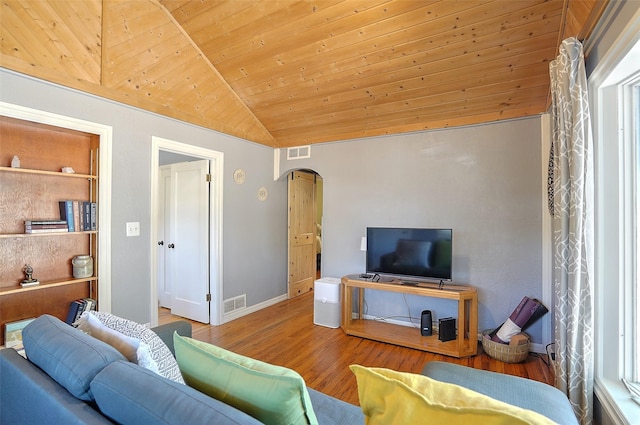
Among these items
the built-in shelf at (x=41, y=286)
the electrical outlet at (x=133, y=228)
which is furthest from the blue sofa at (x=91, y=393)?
the electrical outlet at (x=133, y=228)

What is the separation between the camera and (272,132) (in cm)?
A: 440

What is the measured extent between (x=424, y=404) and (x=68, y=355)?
4.04ft

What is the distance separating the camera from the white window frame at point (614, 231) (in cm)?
159

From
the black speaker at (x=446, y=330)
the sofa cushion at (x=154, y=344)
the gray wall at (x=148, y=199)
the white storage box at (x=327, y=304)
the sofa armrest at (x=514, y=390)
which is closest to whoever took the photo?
the sofa cushion at (x=154, y=344)

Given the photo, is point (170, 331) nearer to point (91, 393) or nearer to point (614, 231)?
point (91, 393)

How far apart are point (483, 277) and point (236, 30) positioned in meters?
3.55

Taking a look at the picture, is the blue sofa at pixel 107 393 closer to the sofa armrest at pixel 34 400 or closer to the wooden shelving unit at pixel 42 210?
the sofa armrest at pixel 34 400

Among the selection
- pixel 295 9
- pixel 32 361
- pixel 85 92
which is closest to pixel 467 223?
pixel 295 9

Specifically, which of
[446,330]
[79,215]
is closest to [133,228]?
[79,215]

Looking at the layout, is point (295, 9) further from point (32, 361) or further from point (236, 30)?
point (32, 361)

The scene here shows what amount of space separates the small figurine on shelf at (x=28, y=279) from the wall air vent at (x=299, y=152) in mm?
3077

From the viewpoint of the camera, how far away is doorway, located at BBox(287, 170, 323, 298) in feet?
16.2

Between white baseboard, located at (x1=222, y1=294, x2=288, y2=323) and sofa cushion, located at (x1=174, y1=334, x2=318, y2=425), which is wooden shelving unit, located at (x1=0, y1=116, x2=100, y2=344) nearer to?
white baseboard, located at (x1=222, y1=294, x2=288, y2=323)

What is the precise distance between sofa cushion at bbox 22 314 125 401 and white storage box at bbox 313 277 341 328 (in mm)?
2702
